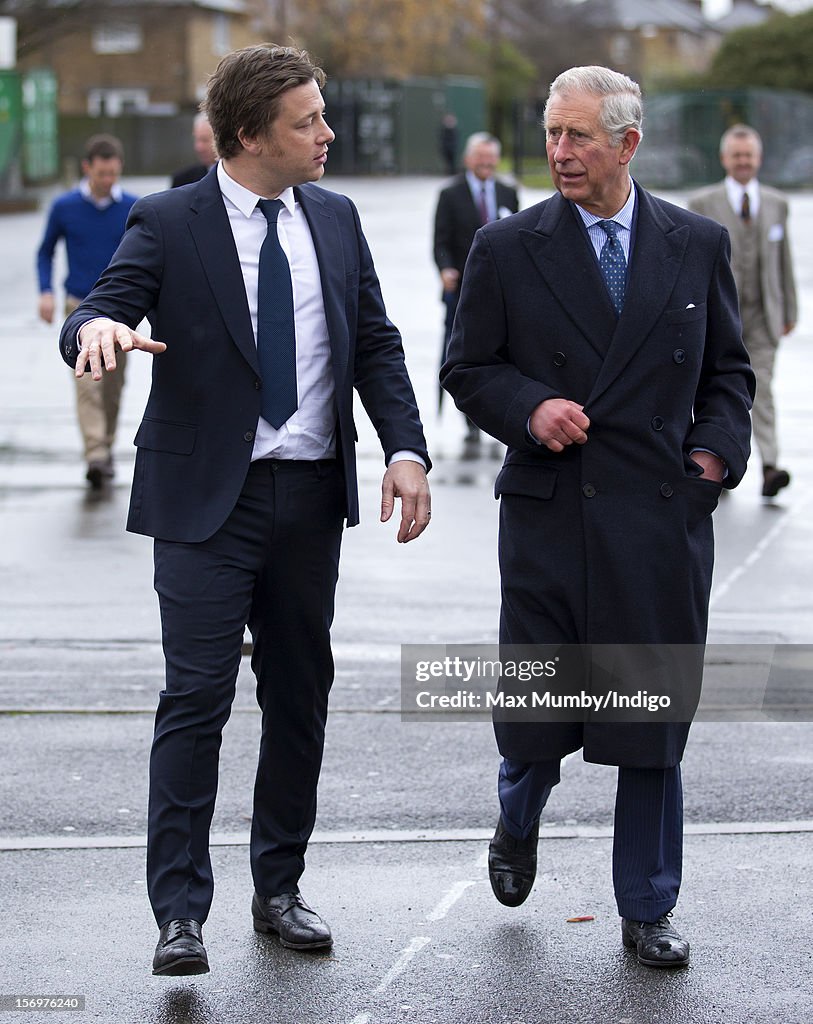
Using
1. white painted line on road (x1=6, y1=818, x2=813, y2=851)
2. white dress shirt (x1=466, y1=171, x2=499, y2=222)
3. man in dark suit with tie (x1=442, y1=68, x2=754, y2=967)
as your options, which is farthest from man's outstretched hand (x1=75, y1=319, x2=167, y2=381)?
white dress shirt (x1=466, y1=171, x2=499, y2=222)

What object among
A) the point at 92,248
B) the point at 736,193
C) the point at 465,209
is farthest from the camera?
the point at 465,209

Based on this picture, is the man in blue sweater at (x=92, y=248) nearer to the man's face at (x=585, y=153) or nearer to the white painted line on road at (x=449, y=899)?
the white painted line on road at (x=449, y=899)

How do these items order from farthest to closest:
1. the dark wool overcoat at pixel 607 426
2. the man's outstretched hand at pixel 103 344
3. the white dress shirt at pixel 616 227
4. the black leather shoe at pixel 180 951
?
1. the white dress shirt at pixel 616 227
2. the dark wool overcoat at pixel 607 426
3. the black leather shoe at pixel 180 951
4. the man's outstretched hand at pixel 103 344

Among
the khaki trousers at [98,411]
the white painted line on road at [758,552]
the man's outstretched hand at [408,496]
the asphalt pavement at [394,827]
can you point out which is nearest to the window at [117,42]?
the khaki trousers at [98,411]

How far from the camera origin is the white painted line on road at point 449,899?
4.43m

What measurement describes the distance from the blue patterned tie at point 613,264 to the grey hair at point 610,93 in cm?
23

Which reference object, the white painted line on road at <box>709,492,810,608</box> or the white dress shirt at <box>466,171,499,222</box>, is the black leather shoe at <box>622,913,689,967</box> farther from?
the white dress shirt at <box>466,171,499,222</box>

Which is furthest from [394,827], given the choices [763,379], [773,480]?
[763,379]

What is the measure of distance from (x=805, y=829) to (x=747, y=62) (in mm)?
59452

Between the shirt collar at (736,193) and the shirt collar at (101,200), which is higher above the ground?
the shirt collar at (736,193)

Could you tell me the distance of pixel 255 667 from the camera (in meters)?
4.31

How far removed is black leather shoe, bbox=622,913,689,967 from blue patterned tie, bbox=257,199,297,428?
4.86 feet

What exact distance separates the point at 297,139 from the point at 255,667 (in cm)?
128

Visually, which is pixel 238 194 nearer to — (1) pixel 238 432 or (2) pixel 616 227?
(1) pixel 238 432
